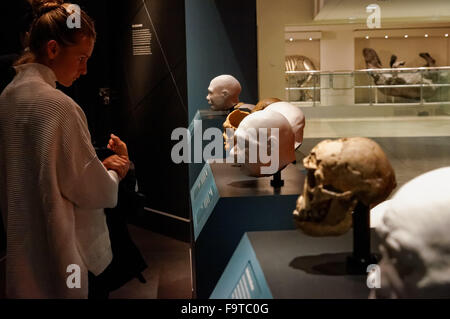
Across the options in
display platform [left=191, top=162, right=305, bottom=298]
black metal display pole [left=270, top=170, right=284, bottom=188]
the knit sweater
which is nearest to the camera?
the knit sweater

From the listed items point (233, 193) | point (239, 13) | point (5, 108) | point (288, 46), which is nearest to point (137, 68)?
point (239, 13)

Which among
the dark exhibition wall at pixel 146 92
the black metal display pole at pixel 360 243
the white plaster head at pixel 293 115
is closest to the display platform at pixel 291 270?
the black metal display pole at pixel 360 243

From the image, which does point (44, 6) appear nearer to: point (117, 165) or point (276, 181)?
point (117, 165)

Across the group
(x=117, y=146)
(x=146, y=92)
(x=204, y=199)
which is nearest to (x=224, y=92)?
(x=204, y=199)

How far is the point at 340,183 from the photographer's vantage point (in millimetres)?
1518

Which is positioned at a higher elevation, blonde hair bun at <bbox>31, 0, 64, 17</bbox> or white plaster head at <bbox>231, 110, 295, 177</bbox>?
blonde hair bun at <bbox>31, 0, 64, 17</bbox>

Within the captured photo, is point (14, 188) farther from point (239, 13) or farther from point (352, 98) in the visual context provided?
point (239, 13)

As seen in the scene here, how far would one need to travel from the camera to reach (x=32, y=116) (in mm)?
1864

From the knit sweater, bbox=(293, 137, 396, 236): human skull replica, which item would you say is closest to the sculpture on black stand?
bbox=(293, 137, 396, 236): human skull replica

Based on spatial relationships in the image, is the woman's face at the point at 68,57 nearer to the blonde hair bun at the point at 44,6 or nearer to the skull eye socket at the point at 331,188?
the blonde hair bun at the point at 44,6

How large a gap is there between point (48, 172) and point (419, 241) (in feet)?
3.90

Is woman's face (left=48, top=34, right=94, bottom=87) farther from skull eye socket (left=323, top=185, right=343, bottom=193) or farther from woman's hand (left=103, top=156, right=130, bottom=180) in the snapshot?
skull eye socket (left=323, top=185, right=343, bottom=193)

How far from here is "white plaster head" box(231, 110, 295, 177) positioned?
98.7 inches

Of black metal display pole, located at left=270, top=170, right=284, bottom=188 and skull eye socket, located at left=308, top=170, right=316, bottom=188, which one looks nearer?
skull eye socket, located at left=308, top=170, right=316, bottom=188
